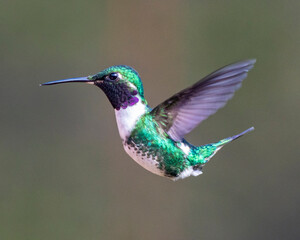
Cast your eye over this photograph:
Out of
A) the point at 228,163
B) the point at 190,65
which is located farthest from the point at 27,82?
the point at 228,163

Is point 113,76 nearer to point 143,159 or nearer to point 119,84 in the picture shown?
point 119,84

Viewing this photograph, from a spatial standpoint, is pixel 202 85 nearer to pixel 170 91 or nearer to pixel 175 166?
pixel 175 166

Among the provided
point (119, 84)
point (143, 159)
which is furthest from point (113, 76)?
point (143, 159)

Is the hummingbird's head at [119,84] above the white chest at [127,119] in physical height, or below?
above

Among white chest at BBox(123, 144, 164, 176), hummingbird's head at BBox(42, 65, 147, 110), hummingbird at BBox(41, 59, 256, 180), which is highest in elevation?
hummingbird's head at BBox(42, 65, 147, 110)

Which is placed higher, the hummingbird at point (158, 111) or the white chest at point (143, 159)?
the hummingbird at point (158, 111)

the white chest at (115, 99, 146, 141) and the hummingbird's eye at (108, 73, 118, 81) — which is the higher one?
the hummingbird's eye at (108, 73, 118, 81)

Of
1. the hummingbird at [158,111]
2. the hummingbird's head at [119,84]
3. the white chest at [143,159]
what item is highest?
the hummingbird's head at [119,84]

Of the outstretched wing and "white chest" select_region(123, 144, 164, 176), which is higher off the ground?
the outstretched wing
